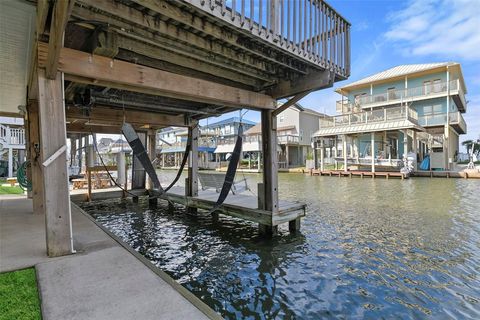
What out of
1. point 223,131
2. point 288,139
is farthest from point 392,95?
point 223,131

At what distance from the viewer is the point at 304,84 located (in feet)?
16.4

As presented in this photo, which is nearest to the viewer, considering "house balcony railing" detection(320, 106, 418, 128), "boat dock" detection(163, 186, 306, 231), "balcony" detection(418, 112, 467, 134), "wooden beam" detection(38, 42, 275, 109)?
"wooden beam" detection(38, 42, 275, 109)

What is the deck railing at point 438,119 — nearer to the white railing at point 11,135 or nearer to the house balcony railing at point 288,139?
the house balcony railing at point 288,139

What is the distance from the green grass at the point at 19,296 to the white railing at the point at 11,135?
16135 millimetres

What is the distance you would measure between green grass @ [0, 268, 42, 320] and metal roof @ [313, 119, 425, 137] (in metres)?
19.9

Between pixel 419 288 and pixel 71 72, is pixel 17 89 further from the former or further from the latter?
pixel 419 288

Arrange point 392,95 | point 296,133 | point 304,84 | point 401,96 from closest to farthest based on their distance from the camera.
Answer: point 304,84 < point 401,96 < point 392,95 < point 296,133

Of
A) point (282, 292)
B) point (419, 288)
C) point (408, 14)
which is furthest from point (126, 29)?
point (408, 14)

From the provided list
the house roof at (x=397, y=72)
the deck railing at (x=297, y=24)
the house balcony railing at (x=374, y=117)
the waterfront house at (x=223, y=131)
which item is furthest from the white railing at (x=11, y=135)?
the house roof at (x=397, y=72)

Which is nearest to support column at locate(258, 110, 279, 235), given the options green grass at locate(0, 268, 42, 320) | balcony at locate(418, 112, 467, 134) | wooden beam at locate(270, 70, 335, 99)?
wooden beam at locate(270, 70, 335, 99)

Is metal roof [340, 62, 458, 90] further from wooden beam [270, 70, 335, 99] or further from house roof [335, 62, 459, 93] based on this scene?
wooden beam [270, 70, 335, 99]

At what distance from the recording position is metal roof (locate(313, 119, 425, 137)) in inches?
700

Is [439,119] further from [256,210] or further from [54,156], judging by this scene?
[54,156]

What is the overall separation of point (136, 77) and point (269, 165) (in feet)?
9.64
